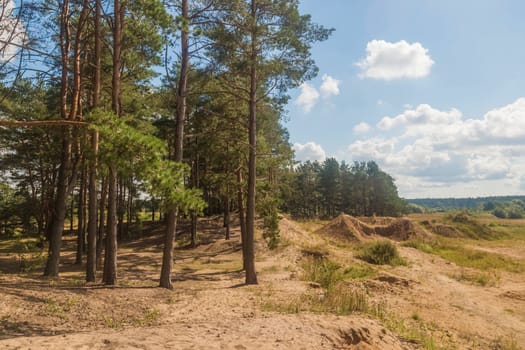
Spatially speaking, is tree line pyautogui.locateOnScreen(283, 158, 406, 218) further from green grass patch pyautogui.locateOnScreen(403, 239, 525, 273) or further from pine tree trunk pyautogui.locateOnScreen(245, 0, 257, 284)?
pine tree trunk pyautogui.locateOnScreen(245, 0, 257, 284)

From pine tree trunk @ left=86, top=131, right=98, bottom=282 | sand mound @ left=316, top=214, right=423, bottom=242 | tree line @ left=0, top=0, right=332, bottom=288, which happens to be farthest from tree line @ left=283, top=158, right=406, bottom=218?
pine tree trunk @ left=86, top=131, right=98, bottom=282

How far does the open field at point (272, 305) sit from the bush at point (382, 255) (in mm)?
159

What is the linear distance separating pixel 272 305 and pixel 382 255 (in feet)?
46.5

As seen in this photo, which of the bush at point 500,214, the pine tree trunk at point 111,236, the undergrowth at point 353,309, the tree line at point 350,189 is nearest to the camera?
the undergrowth at point 353,309

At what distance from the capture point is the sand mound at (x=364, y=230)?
103 feet

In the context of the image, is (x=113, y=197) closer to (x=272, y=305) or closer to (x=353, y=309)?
(x=272, y=305)

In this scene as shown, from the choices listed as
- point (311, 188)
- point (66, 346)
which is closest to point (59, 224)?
point (66, 346)

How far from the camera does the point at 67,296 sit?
865 cm

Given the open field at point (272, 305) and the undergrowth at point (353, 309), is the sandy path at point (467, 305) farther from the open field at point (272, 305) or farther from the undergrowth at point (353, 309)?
the undergrowth at point (353, 309)

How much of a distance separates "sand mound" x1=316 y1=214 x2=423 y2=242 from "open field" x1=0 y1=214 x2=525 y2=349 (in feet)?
27.4

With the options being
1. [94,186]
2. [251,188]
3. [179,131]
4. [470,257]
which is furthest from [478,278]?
[94,186]

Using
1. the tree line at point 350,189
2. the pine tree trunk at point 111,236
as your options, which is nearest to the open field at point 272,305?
the pine tree trunk at point 111,236

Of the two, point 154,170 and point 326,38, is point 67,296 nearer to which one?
point 154,170

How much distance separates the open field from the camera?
617 centimetres
